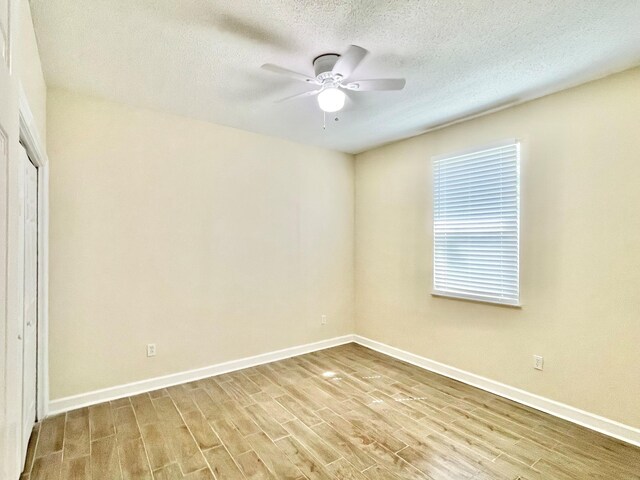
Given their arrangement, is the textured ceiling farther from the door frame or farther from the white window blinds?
the door frame

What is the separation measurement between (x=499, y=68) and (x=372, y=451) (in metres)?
2.87

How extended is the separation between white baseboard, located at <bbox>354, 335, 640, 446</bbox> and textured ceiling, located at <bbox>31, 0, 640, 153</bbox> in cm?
260

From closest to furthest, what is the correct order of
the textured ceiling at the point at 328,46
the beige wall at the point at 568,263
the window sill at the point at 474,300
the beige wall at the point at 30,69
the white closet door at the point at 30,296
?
the beige wall at the point at 30,69 → the textured ceiling at the point at 328,46 → the white closet door at the point at 30,296 → the beige wall at the point at 568,263 → the window sill at the point at 474,300

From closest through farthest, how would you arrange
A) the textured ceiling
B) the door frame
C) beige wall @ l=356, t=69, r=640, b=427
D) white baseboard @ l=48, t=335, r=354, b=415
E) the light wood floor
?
the textured ceiling < the light wood floor < beige wall @ l=356, t=69, r=640, b=427 < the door frame < white baseboard @ l=48, t=335, r=354, b=415

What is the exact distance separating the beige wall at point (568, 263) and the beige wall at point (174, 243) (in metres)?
1.60

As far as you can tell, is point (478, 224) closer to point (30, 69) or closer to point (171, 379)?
point (171, 379)

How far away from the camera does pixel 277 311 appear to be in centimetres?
397

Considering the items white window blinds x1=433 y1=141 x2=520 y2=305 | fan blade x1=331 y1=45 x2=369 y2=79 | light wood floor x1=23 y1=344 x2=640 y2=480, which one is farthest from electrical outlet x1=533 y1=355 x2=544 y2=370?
fan blade x1=331 y1=45 x2=369 y2=79

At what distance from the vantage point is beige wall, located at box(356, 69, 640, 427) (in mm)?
2365

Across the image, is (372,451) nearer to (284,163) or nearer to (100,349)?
(100,349)

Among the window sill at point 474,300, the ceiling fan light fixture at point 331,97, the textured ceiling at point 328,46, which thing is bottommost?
the window sill at point 474,300

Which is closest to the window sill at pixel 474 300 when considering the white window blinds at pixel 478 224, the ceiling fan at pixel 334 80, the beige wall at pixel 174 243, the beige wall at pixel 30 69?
the white window blinds at pixel 478 224

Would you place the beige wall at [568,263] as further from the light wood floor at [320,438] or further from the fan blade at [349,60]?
the fan blade at [349,60]

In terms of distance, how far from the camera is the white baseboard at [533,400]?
237 cm
